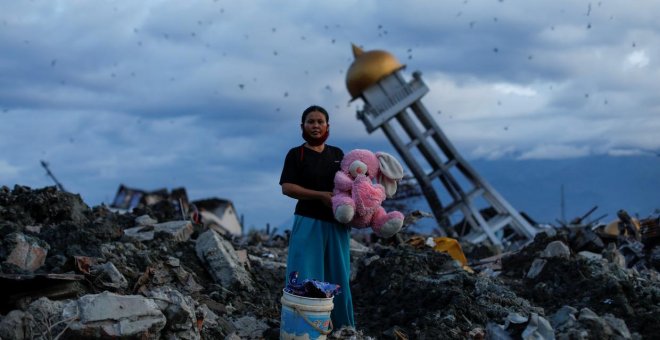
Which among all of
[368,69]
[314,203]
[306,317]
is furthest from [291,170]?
[368,69]

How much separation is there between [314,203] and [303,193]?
192 millimetres

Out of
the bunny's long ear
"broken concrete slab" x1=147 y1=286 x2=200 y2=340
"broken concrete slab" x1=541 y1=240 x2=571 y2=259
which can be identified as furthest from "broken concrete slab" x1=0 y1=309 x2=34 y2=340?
"broken concrete slab" x1=541 y1=240 x2=571 y2=259

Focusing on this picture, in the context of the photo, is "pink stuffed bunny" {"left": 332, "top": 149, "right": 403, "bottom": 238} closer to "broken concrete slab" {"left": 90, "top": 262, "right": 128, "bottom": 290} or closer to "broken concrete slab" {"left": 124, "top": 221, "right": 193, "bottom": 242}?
"broken concrete slab" {"left": 90, "top": 262, "right": 128, "bottom": 290}

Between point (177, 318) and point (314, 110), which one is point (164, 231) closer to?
point (177, 318)

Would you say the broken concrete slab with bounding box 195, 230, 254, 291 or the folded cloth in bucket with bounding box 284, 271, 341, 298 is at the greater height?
the broken concrete slab with bounding box 195, 230, 254, 291

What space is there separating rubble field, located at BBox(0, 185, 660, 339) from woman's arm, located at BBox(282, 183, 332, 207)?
3.77ft

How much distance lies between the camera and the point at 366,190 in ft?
17.6

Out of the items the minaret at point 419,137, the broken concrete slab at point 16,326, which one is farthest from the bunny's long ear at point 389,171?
the minaret at point 419,137

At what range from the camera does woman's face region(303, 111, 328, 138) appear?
17.4ft

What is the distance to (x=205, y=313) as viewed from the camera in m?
6.07

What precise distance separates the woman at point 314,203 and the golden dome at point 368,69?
22005mm

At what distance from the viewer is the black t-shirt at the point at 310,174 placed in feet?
17.4

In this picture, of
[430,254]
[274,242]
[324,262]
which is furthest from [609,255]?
[324,262]

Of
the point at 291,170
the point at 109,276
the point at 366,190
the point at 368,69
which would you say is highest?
the point at 368,69
